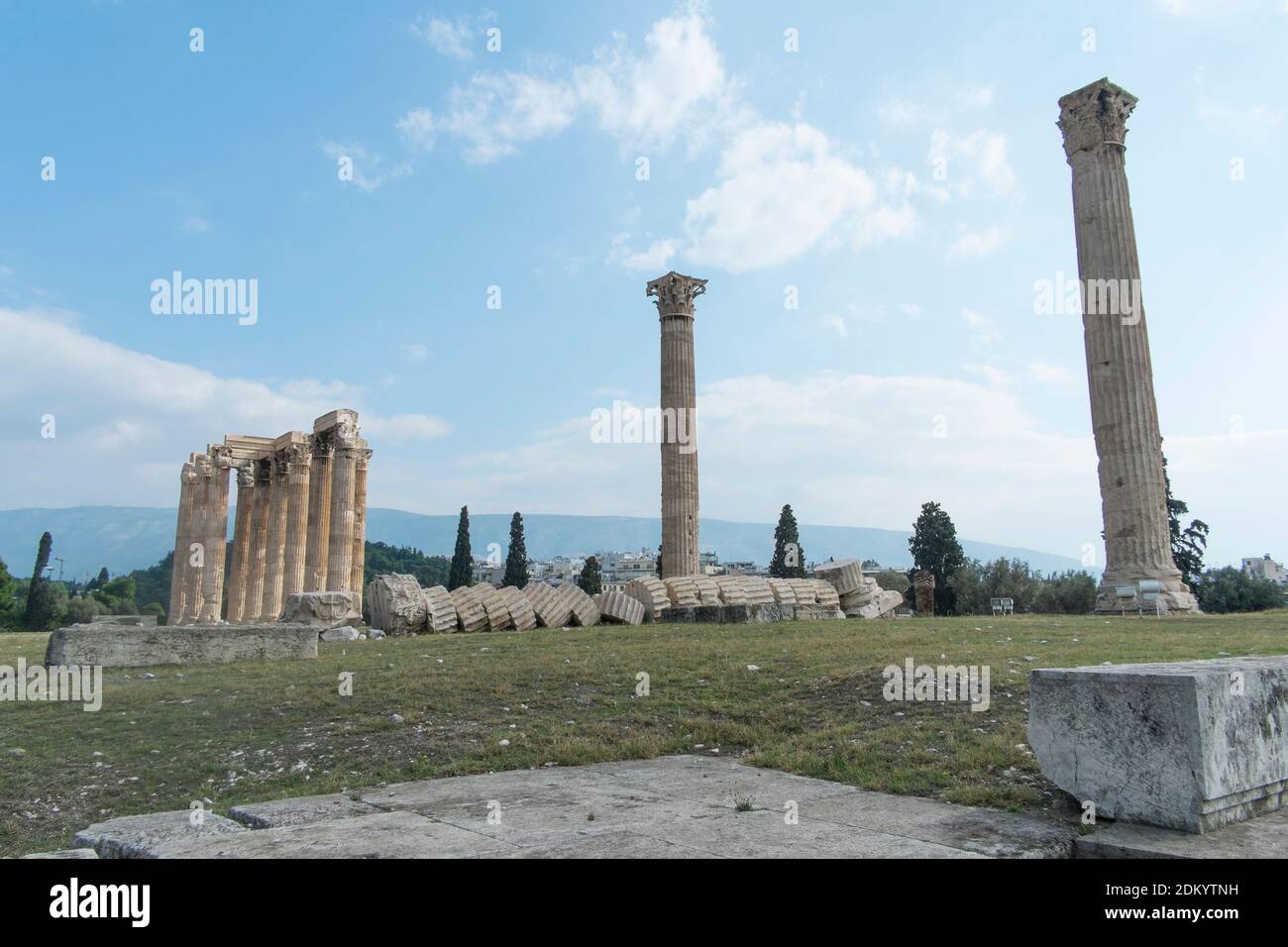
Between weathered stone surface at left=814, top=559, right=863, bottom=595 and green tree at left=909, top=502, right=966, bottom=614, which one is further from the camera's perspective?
green tree at left=909, top=502, right=966, bottom=614

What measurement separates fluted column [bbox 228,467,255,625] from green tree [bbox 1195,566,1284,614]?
42.3 meters

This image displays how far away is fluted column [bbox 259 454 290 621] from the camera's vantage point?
34344mm

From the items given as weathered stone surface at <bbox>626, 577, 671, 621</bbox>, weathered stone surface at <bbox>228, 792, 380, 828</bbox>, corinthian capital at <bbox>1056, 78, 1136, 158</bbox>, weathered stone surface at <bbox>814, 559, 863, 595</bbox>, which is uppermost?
corinthian capital at <bbox>1056, 78, 1136, 158</bbox>

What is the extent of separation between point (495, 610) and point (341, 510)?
35.4ft

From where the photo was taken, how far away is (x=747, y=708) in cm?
903

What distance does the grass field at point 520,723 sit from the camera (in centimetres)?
668

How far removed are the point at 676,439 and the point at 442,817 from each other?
26.5 metres

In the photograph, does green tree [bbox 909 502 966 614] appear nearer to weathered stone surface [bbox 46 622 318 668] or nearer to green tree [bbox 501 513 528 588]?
green tree [bbox 501 513 528 588]

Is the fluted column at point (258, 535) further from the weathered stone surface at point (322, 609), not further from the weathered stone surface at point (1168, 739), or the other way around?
the weathered stone surface at point (1168, 739)

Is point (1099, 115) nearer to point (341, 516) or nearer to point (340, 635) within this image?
point (340, 635)

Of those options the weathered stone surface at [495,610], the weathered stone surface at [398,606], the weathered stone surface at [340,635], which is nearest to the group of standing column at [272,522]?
the weathered stone surface at [398,606]

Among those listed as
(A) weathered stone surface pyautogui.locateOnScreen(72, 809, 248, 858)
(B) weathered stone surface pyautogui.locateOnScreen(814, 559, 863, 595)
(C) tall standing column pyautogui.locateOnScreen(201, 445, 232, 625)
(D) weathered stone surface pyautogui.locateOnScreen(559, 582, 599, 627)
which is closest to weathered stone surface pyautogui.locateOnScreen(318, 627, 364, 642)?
(D) weathered stone surface pyautogui.locateOnScreen(559, 582, 599, 627)

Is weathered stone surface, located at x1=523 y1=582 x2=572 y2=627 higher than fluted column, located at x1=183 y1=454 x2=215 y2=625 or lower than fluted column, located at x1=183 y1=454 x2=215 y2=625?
lower
